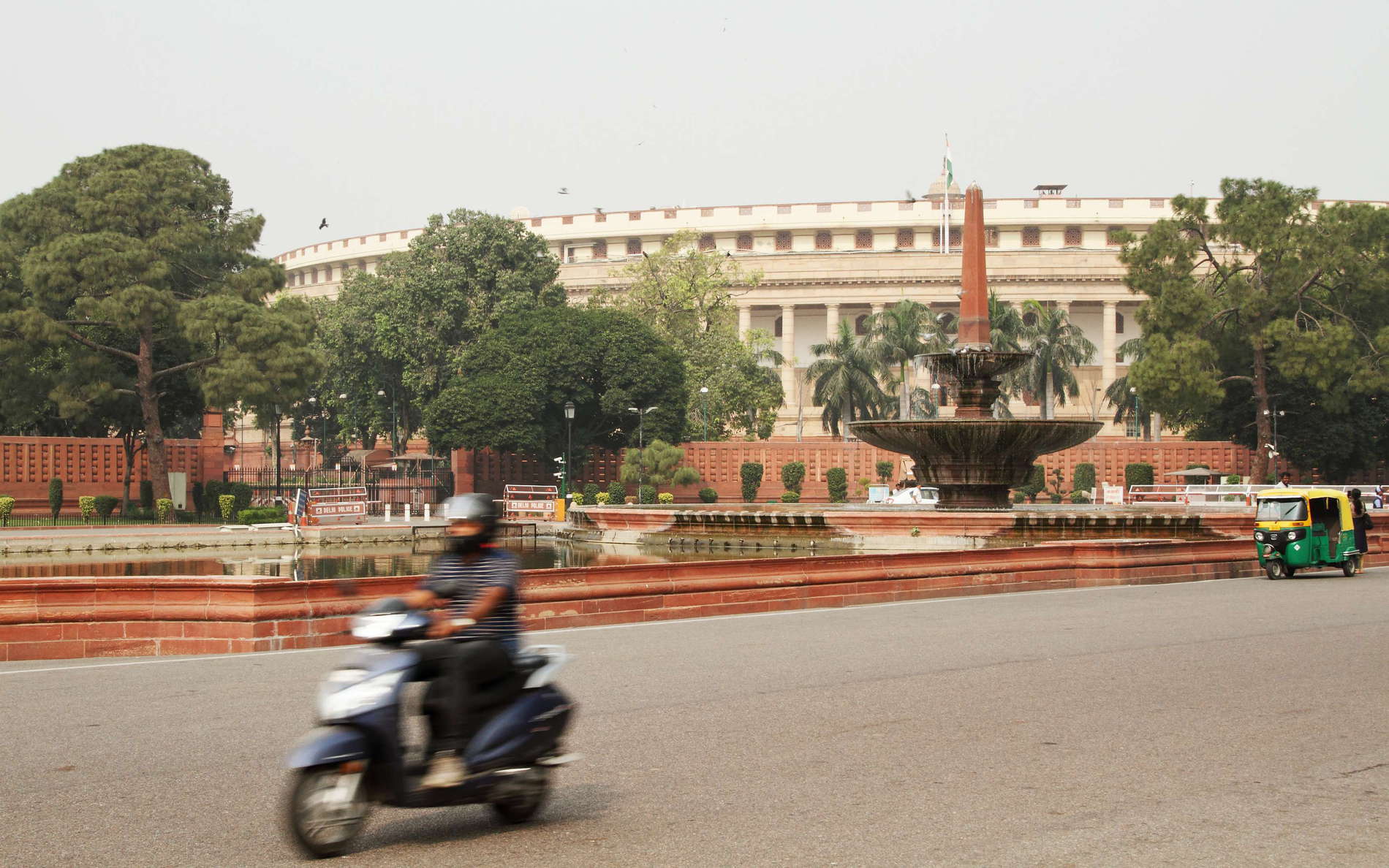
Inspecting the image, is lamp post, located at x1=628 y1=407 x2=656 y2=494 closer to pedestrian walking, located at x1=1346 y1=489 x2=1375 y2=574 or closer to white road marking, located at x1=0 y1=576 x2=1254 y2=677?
pedestrian walking, located at x1=1346 y1=489 x2=1375 y2=574

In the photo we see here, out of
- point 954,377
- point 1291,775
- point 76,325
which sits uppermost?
point 76,325

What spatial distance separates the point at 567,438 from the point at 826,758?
49.9 m

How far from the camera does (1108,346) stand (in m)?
82.4

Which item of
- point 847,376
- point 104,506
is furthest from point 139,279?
point 847,376

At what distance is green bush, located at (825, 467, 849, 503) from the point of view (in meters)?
58.8

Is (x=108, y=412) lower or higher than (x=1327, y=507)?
higher

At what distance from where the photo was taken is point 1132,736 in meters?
7.91

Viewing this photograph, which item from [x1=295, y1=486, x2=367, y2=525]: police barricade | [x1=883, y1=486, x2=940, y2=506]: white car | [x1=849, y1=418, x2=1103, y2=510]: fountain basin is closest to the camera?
[x1=849, y1=418, x2=1103, y2=510]: fountain basin

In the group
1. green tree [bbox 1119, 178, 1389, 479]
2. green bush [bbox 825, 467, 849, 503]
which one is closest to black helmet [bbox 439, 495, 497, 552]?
green tree [bbox 1119, 178, 1389, 479]

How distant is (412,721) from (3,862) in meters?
3.41

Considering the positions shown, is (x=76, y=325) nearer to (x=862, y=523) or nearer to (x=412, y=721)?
(x=862, y=523)

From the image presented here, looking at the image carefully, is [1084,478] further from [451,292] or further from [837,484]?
[451,292]

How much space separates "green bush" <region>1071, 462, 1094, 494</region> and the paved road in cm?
4686

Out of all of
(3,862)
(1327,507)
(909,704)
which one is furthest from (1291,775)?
(1327,507)
